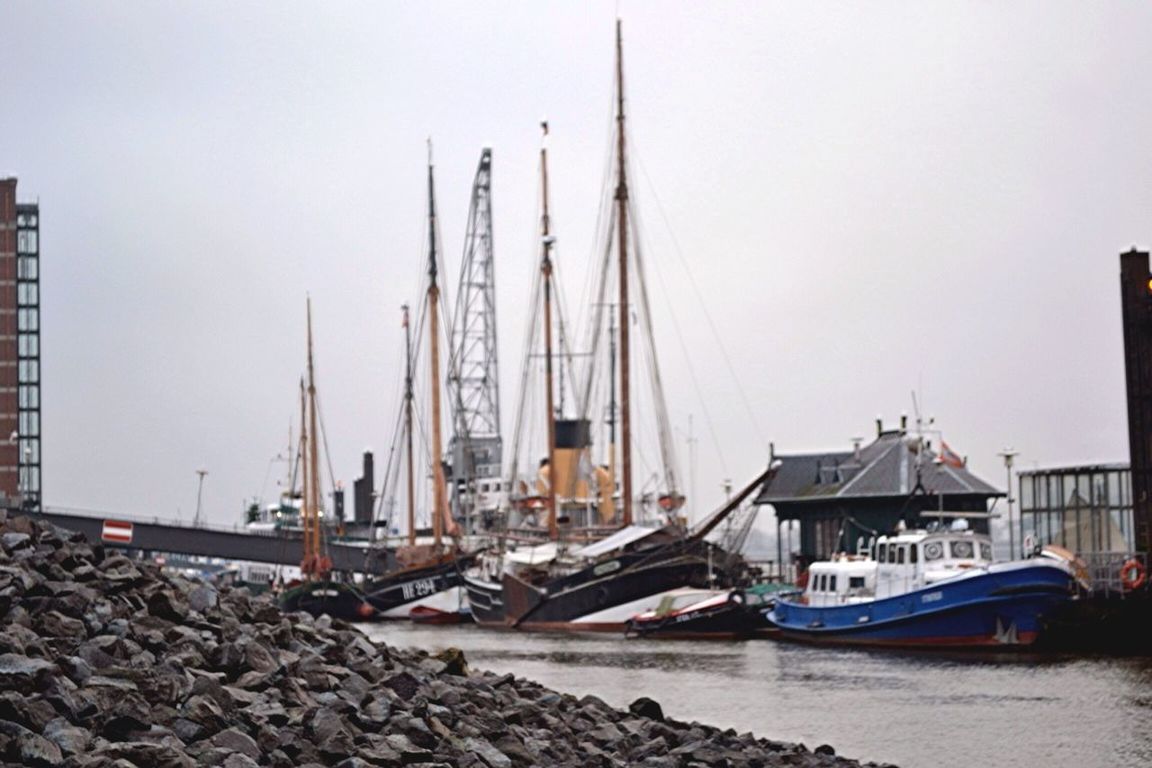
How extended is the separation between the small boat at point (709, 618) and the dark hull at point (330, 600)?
33.9 metres

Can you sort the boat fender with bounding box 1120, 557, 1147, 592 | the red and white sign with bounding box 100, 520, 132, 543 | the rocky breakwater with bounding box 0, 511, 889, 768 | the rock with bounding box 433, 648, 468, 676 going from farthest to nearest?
1. the red and white sign with bounding box 100, 520, 132, 543
2. the boat fender with bounding box 1120, 557, 1147, 592
3. the rock with bounding box 433, 648, 468, 676
4. the rocky breakwater with bounding box 0, 511, 889, 768

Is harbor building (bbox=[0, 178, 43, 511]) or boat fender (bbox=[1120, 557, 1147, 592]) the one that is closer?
boat fender (bbox=[1120, 557, 1147, 592])

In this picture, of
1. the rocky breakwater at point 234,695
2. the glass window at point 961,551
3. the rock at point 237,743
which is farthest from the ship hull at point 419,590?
the rock at point 237,743

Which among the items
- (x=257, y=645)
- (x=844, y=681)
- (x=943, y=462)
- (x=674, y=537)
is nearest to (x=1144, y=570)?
(x=943, y=462)

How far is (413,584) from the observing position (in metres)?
97.7

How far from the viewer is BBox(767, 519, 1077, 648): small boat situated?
5266cm

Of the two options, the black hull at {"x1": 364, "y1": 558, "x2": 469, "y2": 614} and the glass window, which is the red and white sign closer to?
the black hull at {"x1": 364, "y1": 558, "x2": 469, "y2": 614}

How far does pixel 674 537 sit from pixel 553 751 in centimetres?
5816

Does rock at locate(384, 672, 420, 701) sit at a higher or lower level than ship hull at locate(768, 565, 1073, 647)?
higher

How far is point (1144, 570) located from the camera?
5409 cm

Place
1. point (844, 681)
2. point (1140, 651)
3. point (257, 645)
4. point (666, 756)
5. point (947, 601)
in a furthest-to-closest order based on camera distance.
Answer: point (947, 601) < point (1140, 651) < point (844, 681) < point (666, 756) < point (257, 645)

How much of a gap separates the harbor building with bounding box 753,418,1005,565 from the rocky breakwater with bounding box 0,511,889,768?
5127 centimetres

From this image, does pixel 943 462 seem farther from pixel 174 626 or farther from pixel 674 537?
pixel 174 626

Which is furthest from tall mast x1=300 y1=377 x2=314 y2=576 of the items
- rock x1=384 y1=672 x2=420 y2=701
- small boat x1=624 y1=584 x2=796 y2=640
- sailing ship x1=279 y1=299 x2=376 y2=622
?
rock x1=384 y1=672 x2=420 y2=701
